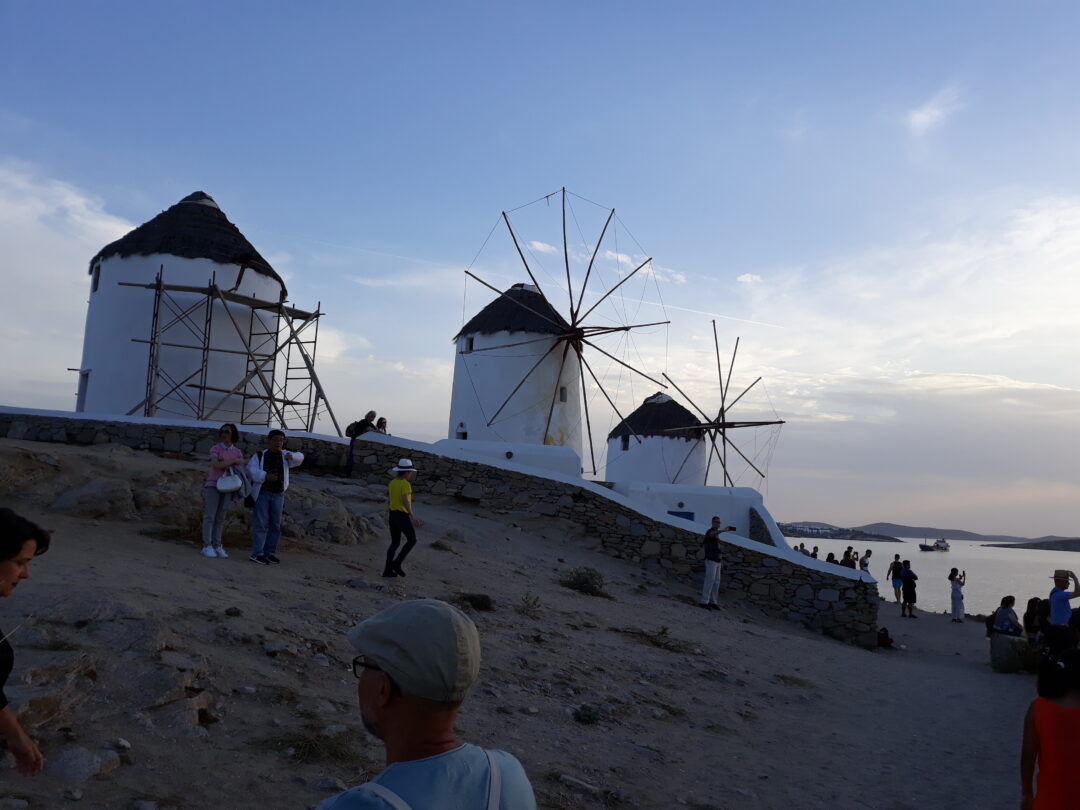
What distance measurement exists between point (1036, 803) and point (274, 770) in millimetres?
3136

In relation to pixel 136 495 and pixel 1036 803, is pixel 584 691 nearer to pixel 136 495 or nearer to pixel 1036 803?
pixel 1036 803

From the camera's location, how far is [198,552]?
7.78m

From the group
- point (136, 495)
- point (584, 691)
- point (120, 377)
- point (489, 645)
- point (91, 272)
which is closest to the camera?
point (584, 691)

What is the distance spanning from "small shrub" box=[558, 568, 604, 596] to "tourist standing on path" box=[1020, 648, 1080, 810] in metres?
7.29

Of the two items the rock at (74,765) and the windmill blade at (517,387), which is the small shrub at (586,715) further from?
the windmill blade at (517,387)

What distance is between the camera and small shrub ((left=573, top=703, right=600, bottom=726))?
534 cm

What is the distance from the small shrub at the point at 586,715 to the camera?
5.34 m

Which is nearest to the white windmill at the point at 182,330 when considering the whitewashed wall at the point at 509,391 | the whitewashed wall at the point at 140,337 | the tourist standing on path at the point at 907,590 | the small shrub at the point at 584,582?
the whitewashed wall at the point at 140,337

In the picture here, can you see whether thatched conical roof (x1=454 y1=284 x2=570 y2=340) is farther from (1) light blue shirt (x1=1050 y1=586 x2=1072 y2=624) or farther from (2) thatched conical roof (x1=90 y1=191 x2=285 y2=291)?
(1) light blue shirt (x1=1050 y1=586 x2=1072 y2=624)

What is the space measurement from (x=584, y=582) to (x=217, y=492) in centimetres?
479

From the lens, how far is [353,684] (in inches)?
196

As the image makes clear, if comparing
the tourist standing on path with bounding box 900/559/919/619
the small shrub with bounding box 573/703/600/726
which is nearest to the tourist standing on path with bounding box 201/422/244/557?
the small shrub with bounding box 573/703/600/726

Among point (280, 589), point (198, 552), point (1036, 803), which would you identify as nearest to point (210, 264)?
point (198, 552)

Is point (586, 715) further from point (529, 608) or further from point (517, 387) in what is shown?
point (517, 387)
